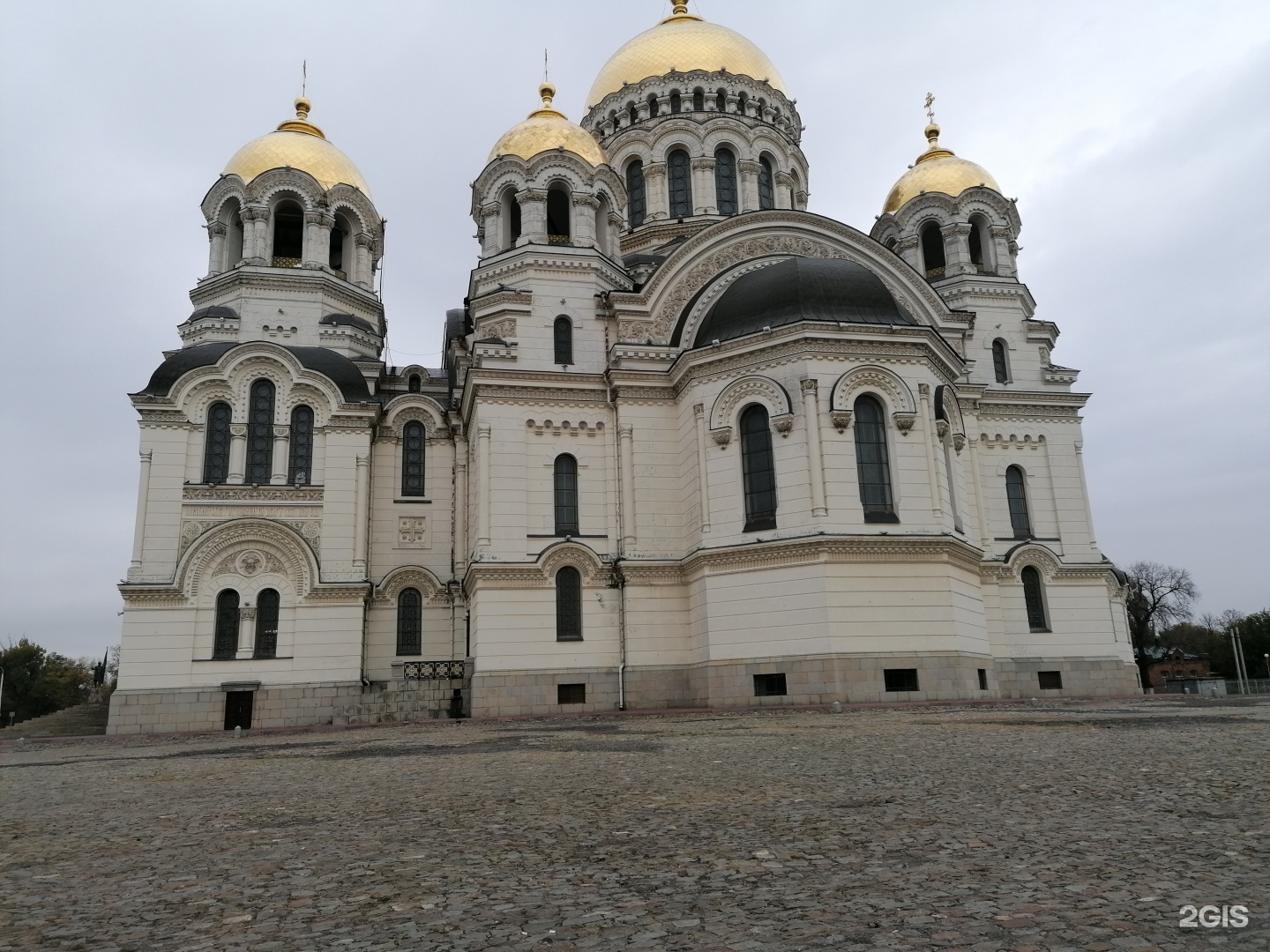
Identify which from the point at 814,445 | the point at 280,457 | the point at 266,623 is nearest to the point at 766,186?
the point at 814,445

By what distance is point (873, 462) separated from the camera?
2409 centimetres

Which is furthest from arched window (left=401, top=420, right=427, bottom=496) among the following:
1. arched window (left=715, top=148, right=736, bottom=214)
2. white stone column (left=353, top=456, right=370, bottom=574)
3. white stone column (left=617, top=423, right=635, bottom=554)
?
arched window (left=715, top=148, right=736, bottom=214)

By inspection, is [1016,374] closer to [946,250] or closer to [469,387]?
[946,250]

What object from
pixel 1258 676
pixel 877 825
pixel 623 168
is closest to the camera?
pixel 877 825

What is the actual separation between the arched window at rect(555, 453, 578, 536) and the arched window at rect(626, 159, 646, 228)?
11092 millimetres

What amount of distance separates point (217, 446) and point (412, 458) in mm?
5476

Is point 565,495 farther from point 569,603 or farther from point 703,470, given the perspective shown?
point 703,470

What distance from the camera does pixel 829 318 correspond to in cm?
2461

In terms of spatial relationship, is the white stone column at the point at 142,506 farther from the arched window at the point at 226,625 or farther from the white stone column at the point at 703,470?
the white stone column at the point at 703,470

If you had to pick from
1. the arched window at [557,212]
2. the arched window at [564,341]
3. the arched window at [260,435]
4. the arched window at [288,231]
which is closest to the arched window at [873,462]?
the arched window at [564,341]

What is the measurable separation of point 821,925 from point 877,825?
6.86ft

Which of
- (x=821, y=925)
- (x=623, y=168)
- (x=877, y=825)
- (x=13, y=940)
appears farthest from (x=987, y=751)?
(x=623, y=168)

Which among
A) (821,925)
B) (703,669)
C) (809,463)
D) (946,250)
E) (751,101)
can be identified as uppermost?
(751,101)

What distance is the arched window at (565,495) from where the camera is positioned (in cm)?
2652
